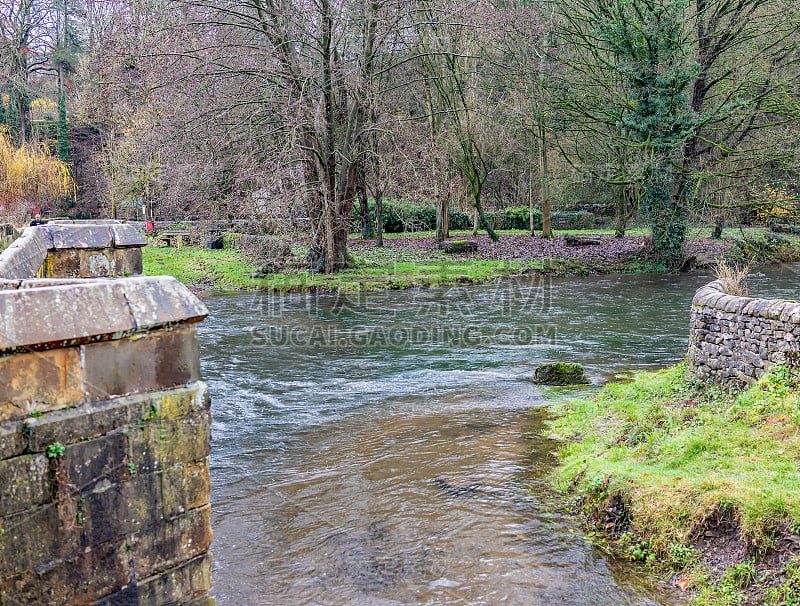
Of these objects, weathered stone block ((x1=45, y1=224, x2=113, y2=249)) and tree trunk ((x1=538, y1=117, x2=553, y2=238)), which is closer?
weathered stone block ((x1=45, y1=224, x2=113, y2=249))

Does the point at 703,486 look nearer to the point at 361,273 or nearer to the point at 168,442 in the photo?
the point at 168,442

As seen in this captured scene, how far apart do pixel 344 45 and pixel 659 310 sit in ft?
41.1

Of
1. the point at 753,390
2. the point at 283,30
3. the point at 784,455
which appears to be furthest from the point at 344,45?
the point at 784,455

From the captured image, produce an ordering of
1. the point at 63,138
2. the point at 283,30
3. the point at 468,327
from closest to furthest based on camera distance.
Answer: the point at 468,327
the point at 283,30
the point at 63,138

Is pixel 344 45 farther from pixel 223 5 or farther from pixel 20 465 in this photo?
pixel 20 465

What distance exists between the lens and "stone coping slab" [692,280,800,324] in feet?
26.9

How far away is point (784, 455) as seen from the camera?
6.46 meters

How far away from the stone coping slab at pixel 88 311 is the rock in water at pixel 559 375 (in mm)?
8581

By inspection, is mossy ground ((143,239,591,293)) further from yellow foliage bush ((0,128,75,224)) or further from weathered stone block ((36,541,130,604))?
weathered stone block ((36,541,130,604))

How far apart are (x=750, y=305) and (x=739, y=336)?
437 millimetres

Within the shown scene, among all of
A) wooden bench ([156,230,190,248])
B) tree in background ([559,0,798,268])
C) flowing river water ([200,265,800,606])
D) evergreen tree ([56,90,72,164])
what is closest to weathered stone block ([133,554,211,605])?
flowing river water ([200,265,800,606])

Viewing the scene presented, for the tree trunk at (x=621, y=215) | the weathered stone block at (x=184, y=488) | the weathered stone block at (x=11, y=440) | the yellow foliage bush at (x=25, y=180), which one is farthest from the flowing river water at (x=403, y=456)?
the tree trunk at (x=621, y=215)

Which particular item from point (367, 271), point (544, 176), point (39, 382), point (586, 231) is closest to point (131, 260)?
point (39, 382)

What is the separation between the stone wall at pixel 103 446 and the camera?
2938mm
